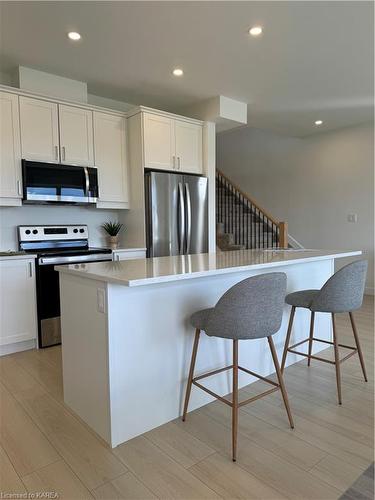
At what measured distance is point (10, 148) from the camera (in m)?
3.26

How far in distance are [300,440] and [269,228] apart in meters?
4.77

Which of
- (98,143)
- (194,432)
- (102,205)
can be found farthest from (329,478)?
(98,143)

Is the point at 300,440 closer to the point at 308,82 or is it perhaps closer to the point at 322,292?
the point at 322,292

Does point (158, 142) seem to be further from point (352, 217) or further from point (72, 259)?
point (352, 217)

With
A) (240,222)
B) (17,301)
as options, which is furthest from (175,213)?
(240,222)

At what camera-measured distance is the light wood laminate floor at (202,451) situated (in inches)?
60.1

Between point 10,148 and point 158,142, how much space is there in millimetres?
1576

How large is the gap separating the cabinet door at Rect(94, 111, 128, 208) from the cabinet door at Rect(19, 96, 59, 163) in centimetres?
47

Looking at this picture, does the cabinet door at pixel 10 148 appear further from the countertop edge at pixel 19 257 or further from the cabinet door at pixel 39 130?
the countertop edge at pixel 19 257

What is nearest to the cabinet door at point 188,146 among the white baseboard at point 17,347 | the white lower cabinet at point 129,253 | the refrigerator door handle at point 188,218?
the refrigerator door handle at point 188,218

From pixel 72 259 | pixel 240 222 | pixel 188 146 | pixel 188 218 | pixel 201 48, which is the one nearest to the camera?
pixel 201 48

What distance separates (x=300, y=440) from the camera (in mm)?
1854

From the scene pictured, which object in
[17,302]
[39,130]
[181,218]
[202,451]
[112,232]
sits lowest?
[202,451]

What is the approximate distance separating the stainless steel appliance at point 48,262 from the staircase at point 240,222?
337 cm
